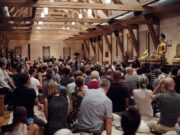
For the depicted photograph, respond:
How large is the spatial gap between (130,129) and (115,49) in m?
20.1

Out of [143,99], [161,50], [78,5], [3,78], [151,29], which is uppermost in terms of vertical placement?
[78,5]

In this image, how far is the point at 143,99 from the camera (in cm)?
662

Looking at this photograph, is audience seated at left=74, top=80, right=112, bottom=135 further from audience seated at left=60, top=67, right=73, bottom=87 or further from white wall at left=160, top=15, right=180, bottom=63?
white wall at left=160, top=15, right=180, bottom=63

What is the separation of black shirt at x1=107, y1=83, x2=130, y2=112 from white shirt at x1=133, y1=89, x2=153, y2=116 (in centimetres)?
40

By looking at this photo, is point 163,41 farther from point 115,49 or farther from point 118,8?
point 115,49

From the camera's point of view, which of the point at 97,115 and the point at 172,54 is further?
the point at 172,54

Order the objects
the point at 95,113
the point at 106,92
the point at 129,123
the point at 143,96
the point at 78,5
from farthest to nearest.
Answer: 1. the point at 78,5
2. the point at 143,96
3. the point at 106,92
4. the point at 95,113
5. the point at 129,123

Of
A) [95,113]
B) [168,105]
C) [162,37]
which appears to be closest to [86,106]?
[95,113]

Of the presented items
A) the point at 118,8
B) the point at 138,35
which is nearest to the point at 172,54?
the point at 118,8

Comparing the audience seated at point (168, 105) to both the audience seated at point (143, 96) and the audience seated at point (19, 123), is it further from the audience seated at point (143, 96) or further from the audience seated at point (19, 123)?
the audience seated at point (19, 123)

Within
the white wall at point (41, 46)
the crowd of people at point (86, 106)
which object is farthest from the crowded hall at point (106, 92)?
the white wall at point (41, 46)

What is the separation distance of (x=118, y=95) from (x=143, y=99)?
645 mm

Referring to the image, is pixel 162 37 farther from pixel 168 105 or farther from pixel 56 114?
pixel 56 114

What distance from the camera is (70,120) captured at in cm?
592
